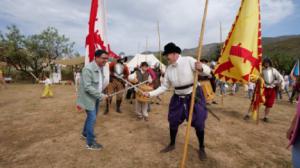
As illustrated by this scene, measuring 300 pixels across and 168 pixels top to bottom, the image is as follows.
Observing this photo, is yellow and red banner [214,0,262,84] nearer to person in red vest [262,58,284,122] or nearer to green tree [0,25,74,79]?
person in red vest [262,58,284,122]

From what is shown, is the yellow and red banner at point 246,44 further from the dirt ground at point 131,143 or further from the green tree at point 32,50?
the green tree at point 32,50

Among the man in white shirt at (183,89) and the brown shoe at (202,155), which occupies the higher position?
the man in white shirt at (183,89)

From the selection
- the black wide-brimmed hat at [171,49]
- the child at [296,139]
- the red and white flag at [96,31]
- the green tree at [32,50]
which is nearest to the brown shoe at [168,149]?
the black wide-brimmed hat at [171,49]

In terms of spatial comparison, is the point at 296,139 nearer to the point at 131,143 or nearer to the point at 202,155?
the point at 202,155

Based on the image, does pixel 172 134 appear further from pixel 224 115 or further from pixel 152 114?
pixel 224 115

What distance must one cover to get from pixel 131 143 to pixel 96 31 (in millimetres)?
2556

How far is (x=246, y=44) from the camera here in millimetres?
4434

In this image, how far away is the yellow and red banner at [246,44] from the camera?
4371 mm

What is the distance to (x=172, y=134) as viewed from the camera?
369 cm

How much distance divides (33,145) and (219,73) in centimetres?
445

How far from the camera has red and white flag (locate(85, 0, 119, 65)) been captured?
4.29m

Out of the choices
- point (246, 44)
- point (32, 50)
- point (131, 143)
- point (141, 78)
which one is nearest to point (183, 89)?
point (131, 143)

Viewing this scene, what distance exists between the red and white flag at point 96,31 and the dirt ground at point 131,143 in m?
1.90

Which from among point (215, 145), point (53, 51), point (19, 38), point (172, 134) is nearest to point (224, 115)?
point (215, 145)
